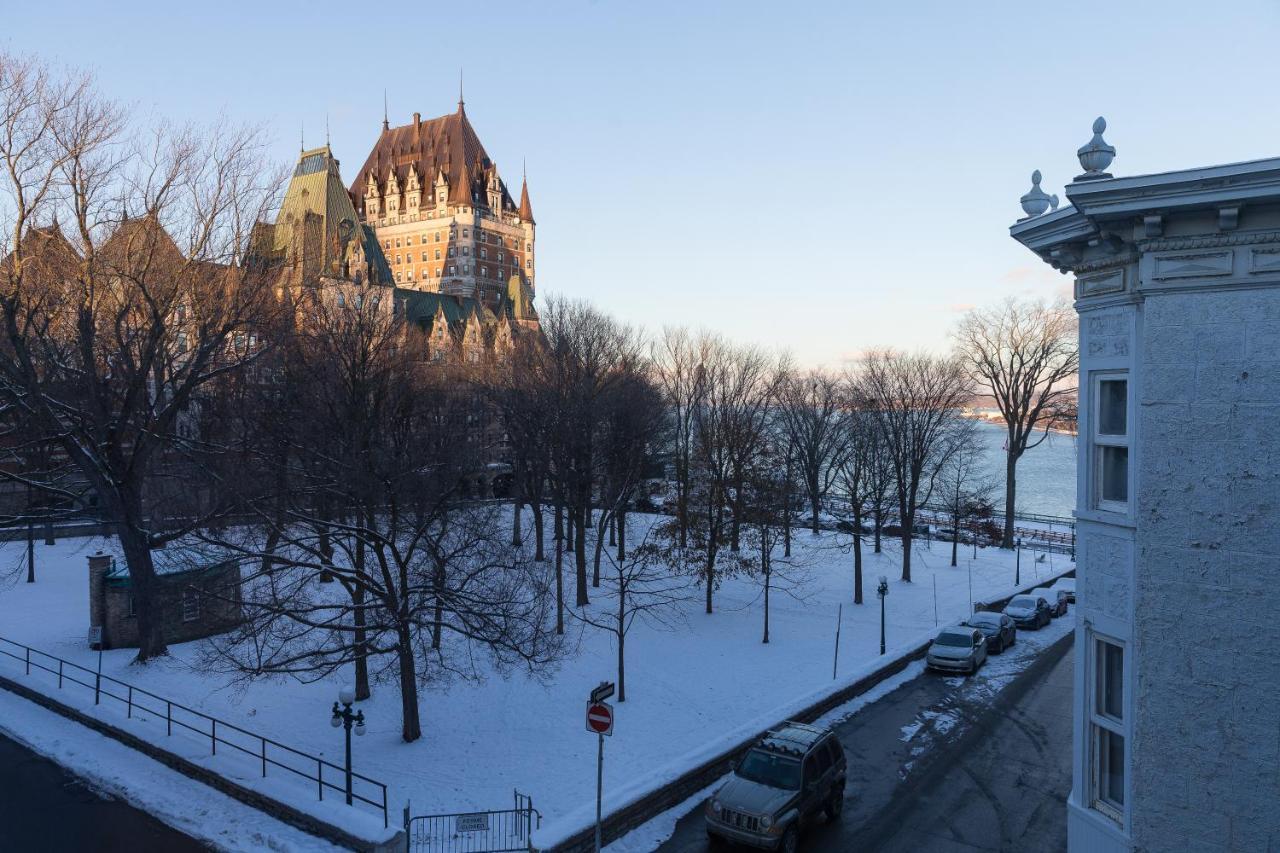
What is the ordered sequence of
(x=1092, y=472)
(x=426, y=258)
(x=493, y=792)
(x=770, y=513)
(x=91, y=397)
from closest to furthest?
(x=1092, y=472) → (x=493, y=792) → (x=91, y=397) → (x=770, y=513) → (x=426, y=258)

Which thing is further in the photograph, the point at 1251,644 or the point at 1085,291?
the point at 1085,291

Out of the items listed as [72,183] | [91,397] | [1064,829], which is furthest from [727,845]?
[72,183]

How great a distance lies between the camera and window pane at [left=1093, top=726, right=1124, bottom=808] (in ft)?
27.6

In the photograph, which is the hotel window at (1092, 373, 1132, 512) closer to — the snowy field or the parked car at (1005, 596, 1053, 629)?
the snowy field

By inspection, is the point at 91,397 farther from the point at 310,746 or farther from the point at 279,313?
the point at 310,746

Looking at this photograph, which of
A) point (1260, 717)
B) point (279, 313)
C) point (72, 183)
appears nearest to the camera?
point (1260, 717)

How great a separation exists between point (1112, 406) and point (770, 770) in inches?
323

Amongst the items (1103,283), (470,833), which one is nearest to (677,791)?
(470,833)

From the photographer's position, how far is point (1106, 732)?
28.0 ft

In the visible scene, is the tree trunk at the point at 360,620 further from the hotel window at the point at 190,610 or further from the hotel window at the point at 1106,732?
the hotel window at the point at 1106,732

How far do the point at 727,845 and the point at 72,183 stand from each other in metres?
25.3

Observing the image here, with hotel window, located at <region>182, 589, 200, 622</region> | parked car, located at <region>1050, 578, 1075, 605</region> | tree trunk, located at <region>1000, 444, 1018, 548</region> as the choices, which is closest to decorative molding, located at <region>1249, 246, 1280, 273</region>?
hotel window, located at <region>182, 589, 200, 622</region>

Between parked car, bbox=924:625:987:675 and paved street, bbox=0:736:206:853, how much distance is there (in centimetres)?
1859

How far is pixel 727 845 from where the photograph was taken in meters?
12.9
